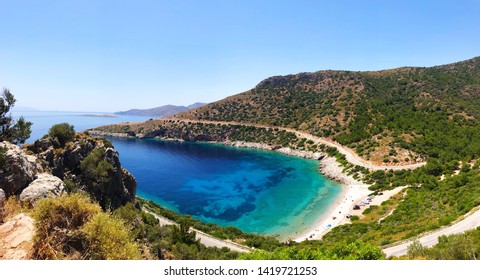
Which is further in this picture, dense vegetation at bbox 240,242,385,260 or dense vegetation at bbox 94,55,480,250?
dense vegetation at bbox 94,55,480,250

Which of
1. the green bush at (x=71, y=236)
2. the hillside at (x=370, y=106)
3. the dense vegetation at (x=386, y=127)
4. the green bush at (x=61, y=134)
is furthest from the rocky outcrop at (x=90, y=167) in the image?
the hillside at (x=370, y=106)

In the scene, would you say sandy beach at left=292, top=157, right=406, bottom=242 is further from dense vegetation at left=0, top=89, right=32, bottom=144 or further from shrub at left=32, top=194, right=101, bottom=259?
dense vegetation at left=0, top=89, right=32, bottom=144

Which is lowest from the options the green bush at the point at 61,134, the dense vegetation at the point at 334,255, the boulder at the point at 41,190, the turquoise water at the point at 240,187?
the turquoise water at the point at 240,187

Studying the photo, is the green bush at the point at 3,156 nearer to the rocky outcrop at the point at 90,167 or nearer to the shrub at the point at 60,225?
the rocky outcrop at the point at 90,167

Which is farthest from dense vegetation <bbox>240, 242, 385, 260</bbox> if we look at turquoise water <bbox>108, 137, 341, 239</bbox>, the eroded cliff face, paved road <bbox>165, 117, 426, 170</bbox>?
paved road <bbox>165, 117, 426, 170</bbox>

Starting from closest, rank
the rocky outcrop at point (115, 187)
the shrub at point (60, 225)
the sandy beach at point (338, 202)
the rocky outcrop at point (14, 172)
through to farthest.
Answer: the shrub at point (60, 225), the rocky outcrop at point (14, 172), the rocky outcrop at point (115, 187), the sandy beach at point (338, 202)

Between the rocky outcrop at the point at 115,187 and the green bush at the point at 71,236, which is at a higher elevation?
the green bush at the point at 71,236

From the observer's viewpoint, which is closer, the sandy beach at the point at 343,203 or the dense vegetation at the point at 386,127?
the dense vegetation at the point at 386,127
